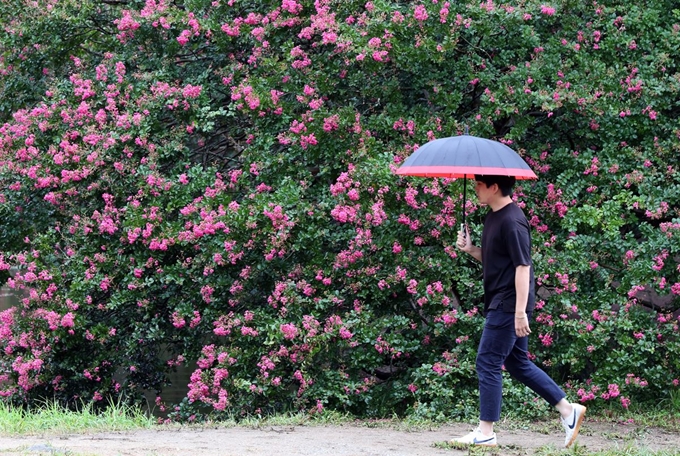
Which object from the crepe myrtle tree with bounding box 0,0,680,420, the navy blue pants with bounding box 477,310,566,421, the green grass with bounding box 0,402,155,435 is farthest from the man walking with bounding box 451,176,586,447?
the green grass with bounding box 0,402,155,435

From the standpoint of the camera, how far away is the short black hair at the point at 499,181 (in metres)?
5.18

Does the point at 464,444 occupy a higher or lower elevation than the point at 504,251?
lower

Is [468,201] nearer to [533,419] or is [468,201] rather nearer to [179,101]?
[533,419]

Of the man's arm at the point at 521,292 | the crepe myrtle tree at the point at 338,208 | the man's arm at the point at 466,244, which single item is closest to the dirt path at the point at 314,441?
the crepe myrtle tree at the point at 338,208

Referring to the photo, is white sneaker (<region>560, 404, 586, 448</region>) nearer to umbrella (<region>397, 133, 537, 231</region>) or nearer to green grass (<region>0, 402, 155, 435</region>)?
umbrella (<region>397, 133, 537, 231</region>)

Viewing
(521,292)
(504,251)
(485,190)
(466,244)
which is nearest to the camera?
(521,292)

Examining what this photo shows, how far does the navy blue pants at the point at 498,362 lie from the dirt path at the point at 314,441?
0.31m

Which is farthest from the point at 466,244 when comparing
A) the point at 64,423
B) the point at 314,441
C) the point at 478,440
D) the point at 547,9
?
the point at 64,423

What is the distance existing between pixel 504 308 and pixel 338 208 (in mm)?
2264

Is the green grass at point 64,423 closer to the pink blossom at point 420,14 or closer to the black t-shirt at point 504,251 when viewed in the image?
the black t-shirt at point 504,251

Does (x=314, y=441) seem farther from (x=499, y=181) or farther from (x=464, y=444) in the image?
(x=499, y=181)

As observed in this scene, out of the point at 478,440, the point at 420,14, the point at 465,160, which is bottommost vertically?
the point at 478,440

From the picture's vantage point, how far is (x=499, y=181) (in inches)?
204

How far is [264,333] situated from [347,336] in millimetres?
697
